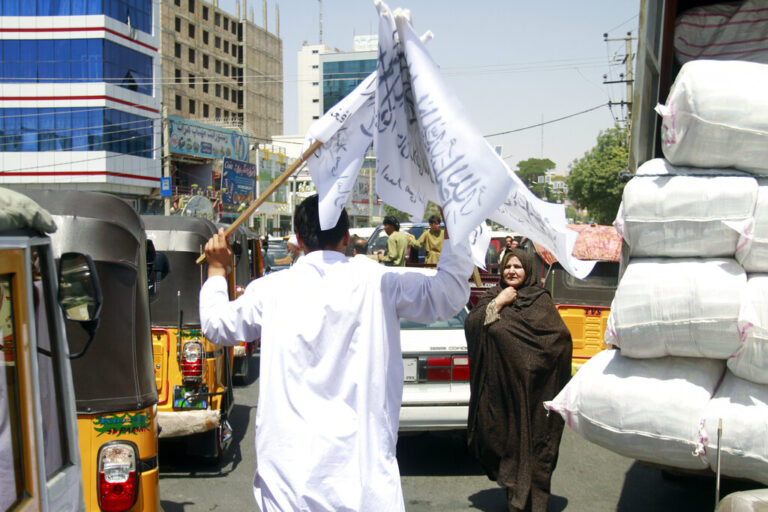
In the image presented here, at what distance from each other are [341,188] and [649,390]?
1.74 m

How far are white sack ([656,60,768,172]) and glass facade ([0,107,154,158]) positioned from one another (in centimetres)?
3912

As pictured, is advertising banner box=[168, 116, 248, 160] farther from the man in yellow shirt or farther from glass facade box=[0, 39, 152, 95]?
the man in yellow shirt

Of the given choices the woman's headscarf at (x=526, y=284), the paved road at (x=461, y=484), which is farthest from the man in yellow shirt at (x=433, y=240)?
the woman's headscarf at (x=526, y=284)

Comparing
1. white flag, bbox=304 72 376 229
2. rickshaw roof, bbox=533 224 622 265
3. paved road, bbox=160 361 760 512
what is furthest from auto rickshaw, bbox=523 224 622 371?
white flag, bbox=304 72 376 229

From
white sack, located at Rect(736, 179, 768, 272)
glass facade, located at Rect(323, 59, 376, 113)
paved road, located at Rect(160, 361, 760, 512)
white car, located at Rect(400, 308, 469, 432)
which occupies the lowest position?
paved road, located at Rect(160, 361, 760, 512)

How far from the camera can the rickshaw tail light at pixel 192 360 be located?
6023mm

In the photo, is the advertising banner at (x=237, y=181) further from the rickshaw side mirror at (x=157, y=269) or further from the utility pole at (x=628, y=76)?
the rickshaw side mirror at (x=157, y=269)

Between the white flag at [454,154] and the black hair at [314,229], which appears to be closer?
the white flag at [454,154]

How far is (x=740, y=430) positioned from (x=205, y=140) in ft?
168

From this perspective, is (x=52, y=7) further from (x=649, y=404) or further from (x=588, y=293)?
(x=649, y=404)

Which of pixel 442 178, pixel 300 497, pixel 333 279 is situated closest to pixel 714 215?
pixel 442 178

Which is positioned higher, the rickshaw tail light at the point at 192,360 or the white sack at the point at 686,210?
the white sack at the point at 686,210

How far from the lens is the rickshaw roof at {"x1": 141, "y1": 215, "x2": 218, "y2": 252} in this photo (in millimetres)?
6855

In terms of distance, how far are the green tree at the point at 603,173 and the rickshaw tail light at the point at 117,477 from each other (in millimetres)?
34733
